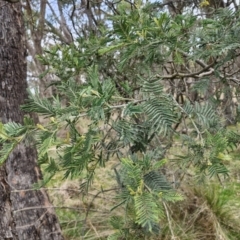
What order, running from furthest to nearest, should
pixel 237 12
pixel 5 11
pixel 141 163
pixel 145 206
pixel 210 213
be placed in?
pixel 210 213 → pixel 5 11 → pixel 237 12 → pixel 141 163 → pixel 145 206

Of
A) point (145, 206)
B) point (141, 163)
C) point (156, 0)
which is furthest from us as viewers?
point (156, 0)

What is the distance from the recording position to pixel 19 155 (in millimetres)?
2119

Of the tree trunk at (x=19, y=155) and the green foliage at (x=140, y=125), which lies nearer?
the green foliage at (x=140, y=125)

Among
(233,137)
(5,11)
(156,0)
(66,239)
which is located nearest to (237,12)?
(233,137)

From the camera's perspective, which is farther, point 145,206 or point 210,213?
point 210,213

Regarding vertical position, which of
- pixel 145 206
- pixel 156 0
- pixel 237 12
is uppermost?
pixel 156 0

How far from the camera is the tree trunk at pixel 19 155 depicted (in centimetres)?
205

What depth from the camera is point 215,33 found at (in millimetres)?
1106

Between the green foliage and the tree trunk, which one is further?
the tree trunk

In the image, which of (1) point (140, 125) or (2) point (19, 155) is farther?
(2) point (19, 155)

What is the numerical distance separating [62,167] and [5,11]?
1.48 meters

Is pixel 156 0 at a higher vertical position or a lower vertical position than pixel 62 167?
higher

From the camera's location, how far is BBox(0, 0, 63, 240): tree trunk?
6.72 feet

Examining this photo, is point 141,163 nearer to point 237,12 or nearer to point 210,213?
point 237,12
